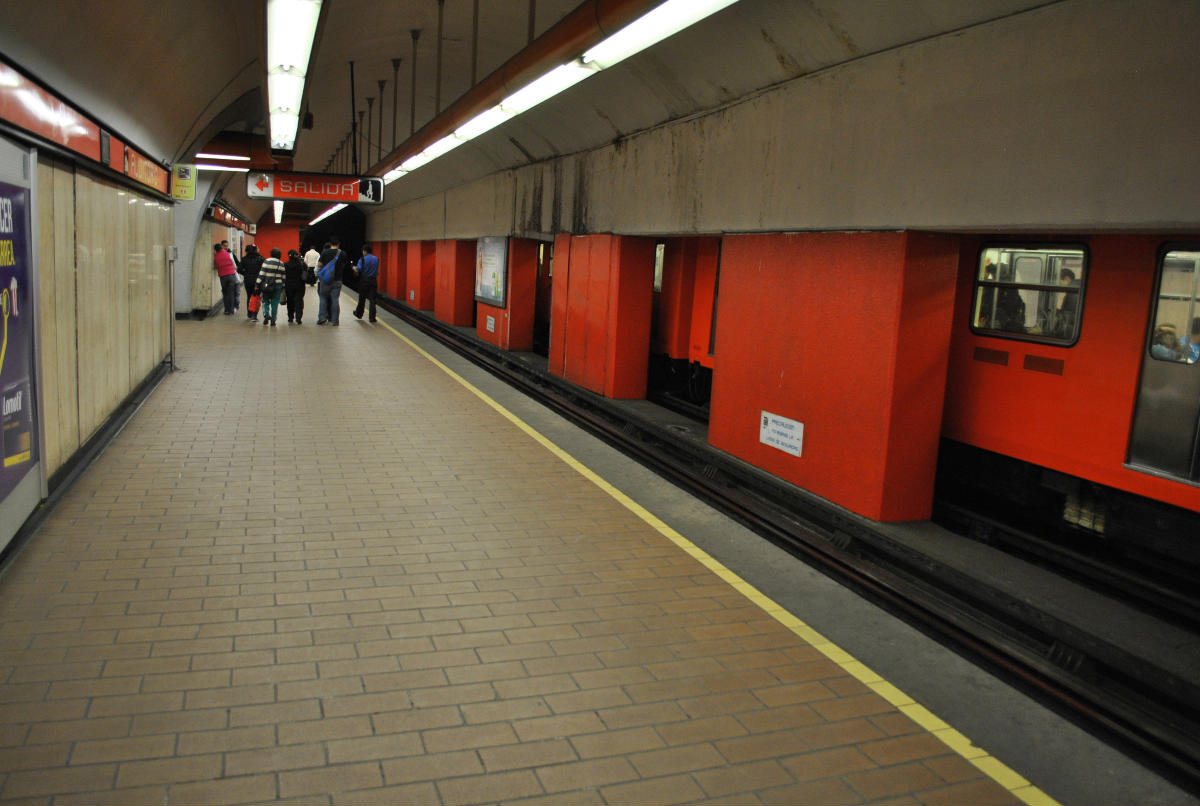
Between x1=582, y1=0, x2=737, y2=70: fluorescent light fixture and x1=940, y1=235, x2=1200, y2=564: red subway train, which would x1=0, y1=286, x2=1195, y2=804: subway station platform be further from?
x1=582, y1=0, x2=737, y2=70: fluorescent light fixture

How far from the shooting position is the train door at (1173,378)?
471 centimetres

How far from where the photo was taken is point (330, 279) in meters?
18.1

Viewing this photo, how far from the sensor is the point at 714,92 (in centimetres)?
750

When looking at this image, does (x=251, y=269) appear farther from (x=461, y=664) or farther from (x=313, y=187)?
(x=461, y=664)

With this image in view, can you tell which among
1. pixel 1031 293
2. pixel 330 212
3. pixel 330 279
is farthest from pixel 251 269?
pixel 1031 293

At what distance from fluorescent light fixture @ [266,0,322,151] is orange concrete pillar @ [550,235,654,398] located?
3708 mm

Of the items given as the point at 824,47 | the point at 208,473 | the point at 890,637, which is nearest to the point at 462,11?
the point at 824,47

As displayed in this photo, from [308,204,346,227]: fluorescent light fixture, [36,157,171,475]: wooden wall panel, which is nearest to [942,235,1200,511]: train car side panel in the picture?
[36,157,171,475]: wooden wall panel

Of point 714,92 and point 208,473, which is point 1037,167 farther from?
point 208,473

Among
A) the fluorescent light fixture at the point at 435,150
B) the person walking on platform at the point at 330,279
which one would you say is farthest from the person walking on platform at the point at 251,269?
the fluorescent light fixture at the point at 435,150

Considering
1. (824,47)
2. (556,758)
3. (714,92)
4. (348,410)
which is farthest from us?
(348,410)

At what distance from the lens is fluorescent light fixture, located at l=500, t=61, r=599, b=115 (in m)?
5.71

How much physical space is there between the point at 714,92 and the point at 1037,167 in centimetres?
363

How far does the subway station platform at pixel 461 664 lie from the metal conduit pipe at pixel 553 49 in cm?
308
